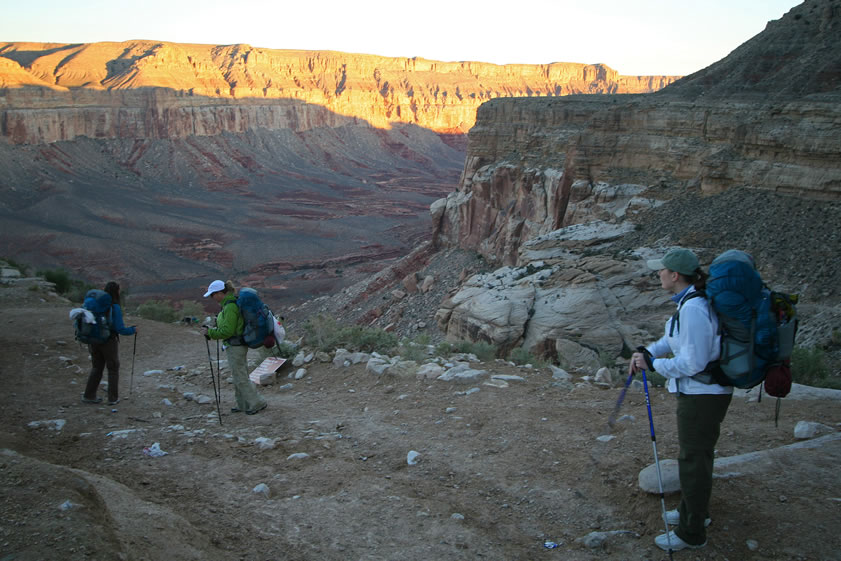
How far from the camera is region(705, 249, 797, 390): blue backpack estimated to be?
132 inches

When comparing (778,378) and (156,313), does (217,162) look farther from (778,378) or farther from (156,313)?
(778,378)

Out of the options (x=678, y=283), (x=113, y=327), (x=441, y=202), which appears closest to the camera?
(x=678, y=283)

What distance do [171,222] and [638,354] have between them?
159ft

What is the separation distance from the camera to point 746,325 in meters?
3.38

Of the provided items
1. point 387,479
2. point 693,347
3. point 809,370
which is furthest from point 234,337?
point 809,370

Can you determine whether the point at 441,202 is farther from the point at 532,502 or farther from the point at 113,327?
the point at 532,502

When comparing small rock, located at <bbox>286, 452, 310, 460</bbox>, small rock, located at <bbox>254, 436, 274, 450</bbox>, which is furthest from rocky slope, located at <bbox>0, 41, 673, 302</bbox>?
small rock, located at <bbox>286, 452, 310, 460</bbox>

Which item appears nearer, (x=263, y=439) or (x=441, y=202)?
(x=263, y=439)

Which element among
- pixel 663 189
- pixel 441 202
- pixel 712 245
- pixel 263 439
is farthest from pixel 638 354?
pixel 441 202

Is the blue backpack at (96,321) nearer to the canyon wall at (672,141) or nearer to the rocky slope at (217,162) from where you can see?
the canyon wall at (672,141)

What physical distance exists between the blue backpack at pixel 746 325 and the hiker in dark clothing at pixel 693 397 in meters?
0.07

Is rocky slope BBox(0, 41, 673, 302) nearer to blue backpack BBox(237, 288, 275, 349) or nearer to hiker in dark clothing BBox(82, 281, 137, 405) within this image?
hiker in dark clothing BBox(82, 281, 137, 405)

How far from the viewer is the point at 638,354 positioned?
389 cm

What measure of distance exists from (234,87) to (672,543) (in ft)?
272
